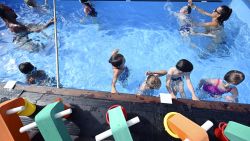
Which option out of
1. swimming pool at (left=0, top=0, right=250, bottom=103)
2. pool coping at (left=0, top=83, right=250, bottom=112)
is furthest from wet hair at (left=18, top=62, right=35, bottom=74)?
swimming pool at (left=0, top=0, right=250, bottom=103)

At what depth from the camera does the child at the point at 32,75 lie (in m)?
4.25

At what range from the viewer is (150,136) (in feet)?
8.26

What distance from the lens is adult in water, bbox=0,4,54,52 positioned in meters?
5.57

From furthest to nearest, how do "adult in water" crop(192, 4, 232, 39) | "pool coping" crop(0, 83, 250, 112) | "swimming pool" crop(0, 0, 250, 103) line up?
"swimming pool" crop(0, 0, 250, 103), "adult in water" crop(192, 4, 232, 39), "pool coping" crop(0, 83, 250, 112)

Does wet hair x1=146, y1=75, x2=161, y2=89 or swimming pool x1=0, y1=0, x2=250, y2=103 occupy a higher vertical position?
swimming pool x1=0, y1=0, x2=250, y2=103

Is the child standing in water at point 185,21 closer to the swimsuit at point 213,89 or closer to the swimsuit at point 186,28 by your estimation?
the swimsuit at point 186,28

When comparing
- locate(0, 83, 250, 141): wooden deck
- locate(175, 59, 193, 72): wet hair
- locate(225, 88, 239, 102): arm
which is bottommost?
locate(225, 88, 239, 102): arm

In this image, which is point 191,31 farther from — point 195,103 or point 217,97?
point 195,103

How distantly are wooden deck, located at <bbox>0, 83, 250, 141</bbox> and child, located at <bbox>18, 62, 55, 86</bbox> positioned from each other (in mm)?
1261

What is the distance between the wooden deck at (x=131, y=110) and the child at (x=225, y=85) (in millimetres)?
1315

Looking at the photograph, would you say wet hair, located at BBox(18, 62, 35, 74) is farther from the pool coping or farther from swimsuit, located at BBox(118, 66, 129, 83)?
swimsuit, located at BBox(118, 66, 129, 83)

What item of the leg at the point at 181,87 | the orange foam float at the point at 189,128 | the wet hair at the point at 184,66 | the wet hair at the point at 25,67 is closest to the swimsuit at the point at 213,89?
the leg at the point at 181,87

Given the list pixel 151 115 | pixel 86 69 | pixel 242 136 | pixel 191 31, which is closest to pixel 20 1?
pixel 86 69

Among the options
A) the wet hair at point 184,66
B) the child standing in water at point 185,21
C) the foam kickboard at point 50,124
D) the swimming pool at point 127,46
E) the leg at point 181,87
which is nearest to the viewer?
the foam kickboard at point 50,124
